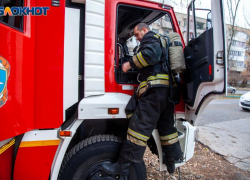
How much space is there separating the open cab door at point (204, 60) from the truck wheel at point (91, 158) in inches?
37.6

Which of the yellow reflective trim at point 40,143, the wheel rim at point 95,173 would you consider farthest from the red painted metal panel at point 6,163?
the wheel rim at point 95,173

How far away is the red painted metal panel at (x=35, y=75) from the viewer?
141 cm

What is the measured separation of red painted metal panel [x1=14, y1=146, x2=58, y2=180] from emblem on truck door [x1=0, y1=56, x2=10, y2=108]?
19.4 inches

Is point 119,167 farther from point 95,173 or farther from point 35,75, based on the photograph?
point 35,75

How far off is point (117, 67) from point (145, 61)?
1.22 ft

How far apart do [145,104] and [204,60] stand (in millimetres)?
752

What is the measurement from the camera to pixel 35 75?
1575 mm

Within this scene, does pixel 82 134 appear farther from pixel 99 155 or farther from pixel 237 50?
pixel 237 50

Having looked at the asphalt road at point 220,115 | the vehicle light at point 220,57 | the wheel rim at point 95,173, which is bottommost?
the asphalt road at point 220,115

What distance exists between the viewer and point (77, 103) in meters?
1.83

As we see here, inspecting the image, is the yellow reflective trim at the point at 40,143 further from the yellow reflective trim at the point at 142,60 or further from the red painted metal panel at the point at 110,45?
the yellow reflective trim at the point at 142,60

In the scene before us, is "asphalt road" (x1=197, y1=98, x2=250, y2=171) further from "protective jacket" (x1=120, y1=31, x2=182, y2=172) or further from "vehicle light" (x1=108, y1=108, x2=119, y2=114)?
"vehicle light" (x1=108, y1=108, x2=119, y2=114)

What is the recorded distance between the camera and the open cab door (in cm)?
174

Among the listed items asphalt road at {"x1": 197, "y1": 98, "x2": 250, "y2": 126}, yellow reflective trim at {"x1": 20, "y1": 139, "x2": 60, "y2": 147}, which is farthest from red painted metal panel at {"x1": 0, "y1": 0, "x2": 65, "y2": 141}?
asphalt road at {"x1": 197, "y1": 98, "x2": 250, "y2": 126}
